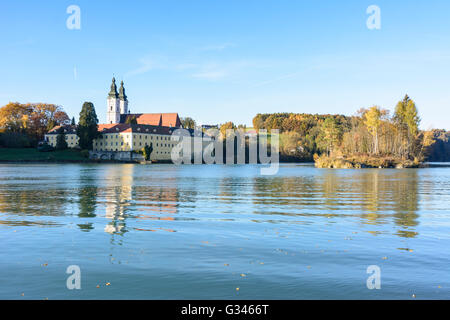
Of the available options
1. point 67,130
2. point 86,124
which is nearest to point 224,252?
point 86,124

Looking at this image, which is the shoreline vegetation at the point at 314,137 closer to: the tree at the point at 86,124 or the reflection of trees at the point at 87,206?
the tree at the point at 86,124

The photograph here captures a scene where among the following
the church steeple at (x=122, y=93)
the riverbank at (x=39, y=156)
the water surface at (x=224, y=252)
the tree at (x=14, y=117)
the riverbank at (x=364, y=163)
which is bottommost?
the water surface at (x=224, y=252)

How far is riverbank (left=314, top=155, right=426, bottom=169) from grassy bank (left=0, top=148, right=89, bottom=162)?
229ft

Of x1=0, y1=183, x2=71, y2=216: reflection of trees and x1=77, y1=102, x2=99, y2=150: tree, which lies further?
x1=77, y1=102, x2=99, y2=150: tree

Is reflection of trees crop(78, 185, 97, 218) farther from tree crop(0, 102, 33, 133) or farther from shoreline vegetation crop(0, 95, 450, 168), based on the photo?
tree crop(0, 102, 33, 133)

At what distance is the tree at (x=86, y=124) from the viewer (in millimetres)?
133625

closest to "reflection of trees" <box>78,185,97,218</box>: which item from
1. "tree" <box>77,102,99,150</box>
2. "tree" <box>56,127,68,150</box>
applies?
"tree" <box>77,102,99,150</box>

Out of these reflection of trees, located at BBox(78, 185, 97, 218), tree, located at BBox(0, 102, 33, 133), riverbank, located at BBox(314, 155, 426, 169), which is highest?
tree, located at BBox(0, 102, 33, 133)

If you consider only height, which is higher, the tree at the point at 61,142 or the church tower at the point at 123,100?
the church tower at the point at 123,100

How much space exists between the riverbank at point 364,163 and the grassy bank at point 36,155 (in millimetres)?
69856

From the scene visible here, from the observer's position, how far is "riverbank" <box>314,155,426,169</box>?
9850 centimetres

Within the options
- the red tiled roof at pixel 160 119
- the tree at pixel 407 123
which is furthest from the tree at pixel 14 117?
the tree at pixel 407 123
